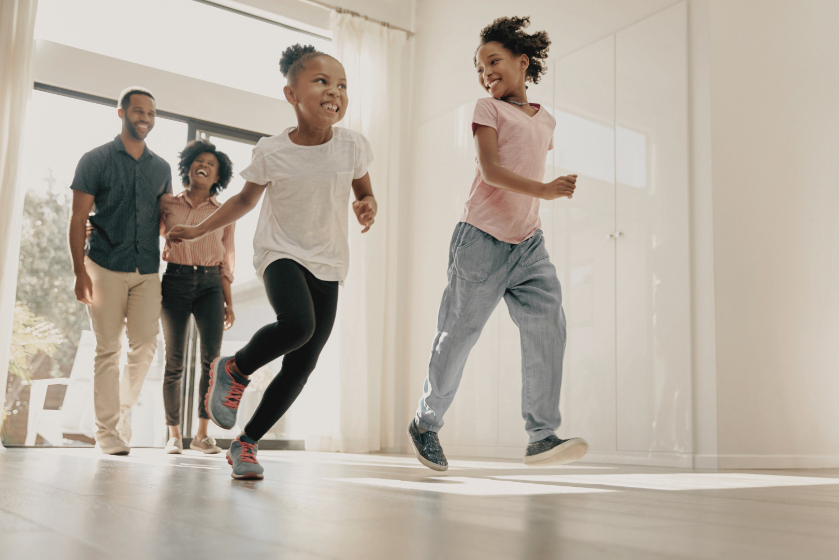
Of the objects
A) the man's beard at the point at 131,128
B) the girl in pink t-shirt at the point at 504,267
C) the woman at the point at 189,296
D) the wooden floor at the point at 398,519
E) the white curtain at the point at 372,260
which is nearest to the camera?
the wooden floor at the point at 398,519

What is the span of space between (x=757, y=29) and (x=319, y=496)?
2970 mm

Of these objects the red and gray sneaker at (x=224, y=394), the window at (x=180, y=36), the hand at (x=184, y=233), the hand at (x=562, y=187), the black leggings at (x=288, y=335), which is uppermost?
the window at (x=180, y=36)

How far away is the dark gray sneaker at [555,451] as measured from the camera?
1875mm

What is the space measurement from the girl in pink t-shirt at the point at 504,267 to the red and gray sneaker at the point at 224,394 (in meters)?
0.53

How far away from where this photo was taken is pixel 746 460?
9.98ft

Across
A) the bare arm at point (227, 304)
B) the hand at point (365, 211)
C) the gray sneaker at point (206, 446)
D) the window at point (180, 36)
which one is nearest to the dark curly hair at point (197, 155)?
the bare arm at point (227, 304)

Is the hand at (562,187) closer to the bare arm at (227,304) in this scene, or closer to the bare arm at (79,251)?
the bare arm at (79,251)

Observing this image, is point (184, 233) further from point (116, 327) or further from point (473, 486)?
point (116, 327)

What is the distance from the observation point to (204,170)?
366 cm

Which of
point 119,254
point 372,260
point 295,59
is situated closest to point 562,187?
point 295,59

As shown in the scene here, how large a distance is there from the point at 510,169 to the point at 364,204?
0.45 meters

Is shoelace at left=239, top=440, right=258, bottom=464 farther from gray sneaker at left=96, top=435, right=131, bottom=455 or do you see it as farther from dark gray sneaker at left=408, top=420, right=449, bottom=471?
gray sneaker at left=96, top=435, right=131, bottom=455

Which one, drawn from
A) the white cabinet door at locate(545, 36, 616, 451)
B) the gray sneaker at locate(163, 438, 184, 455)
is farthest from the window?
the gray sneaker at locate(163, 438, 184, 455)

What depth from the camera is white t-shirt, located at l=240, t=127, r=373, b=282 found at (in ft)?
6.35
